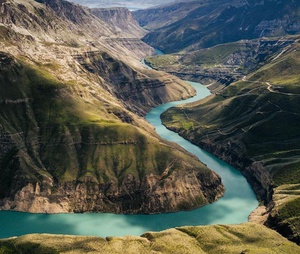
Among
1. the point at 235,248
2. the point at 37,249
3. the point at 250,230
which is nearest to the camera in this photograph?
the point at 37,249

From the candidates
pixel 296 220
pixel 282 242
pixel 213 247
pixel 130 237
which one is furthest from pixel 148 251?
pixel 296 220

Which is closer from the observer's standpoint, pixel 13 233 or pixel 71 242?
pixel 71 242

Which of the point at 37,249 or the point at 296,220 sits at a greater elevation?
the point at 296,220

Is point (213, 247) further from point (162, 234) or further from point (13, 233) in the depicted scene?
point (13, 233)

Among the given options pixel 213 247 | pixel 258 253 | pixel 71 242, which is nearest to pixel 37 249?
pixel 71 242

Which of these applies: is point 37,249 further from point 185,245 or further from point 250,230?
point 250,230

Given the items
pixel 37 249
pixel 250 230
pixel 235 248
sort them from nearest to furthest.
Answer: pixel 37 249, pixel 235 248, pixel 250 230
